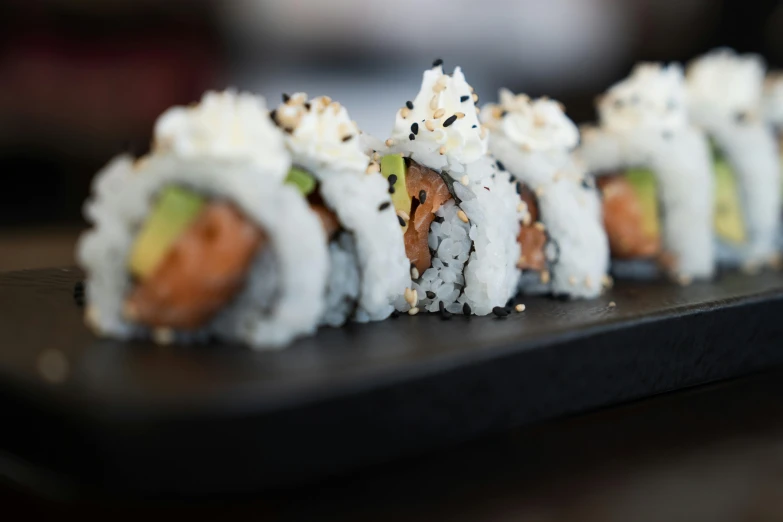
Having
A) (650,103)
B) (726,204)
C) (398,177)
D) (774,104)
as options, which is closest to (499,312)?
(398,177)

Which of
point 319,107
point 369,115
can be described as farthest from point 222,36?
point 319,107

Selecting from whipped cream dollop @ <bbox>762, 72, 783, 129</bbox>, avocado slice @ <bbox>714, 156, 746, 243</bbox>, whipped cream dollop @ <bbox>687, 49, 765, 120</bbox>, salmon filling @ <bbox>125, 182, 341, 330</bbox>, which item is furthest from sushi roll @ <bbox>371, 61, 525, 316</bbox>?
whipped cream dollop @ <bbox>762, 72, 783, 129</bbox>

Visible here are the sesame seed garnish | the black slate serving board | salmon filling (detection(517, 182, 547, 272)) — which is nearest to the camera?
the black slate serving board

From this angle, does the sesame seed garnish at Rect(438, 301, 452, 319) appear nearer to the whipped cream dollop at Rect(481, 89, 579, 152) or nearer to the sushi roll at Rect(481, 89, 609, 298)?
the sushi roll at Rect(481, 89, 609, 298)

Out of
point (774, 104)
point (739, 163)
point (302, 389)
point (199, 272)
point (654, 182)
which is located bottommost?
point (302, 389)

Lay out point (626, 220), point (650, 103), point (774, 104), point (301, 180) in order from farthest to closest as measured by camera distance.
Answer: point (774, 104) < point (650, 103) < point (626, 220) < point (301, 180)

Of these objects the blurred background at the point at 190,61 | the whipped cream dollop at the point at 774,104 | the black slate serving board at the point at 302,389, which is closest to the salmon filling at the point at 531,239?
the black slate serving board at the point at 302,389

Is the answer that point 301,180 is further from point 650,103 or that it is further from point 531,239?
point 650,103
